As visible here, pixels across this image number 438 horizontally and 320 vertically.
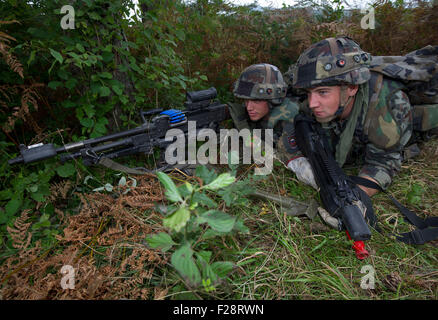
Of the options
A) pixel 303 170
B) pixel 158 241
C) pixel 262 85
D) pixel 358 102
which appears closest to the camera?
pixel 158 241

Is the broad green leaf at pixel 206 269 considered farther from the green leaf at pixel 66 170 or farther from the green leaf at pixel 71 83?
the green leaf at pixel 71 83

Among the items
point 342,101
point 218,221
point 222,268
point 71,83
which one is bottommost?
point 222,268

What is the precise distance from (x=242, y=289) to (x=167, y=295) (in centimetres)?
47

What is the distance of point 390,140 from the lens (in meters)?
2.44

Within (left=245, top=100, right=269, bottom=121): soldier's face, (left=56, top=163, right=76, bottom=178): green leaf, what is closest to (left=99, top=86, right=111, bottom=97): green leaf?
(left=56, top=163, right=76, bottom=178): green leaf

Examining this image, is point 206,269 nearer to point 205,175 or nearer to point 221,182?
point 221,182

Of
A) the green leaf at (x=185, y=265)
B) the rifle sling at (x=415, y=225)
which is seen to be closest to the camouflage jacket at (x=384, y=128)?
the rifle sling at (x=415, y=225)

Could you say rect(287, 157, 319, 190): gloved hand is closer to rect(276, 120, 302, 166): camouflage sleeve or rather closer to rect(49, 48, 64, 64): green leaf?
rect(276, 120, 302, 166): camouflage sleeve

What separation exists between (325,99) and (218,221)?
6.21 feet

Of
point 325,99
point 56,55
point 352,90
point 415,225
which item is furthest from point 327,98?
point 56,55

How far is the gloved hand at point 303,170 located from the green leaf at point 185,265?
1816 millimetres

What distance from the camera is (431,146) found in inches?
128
